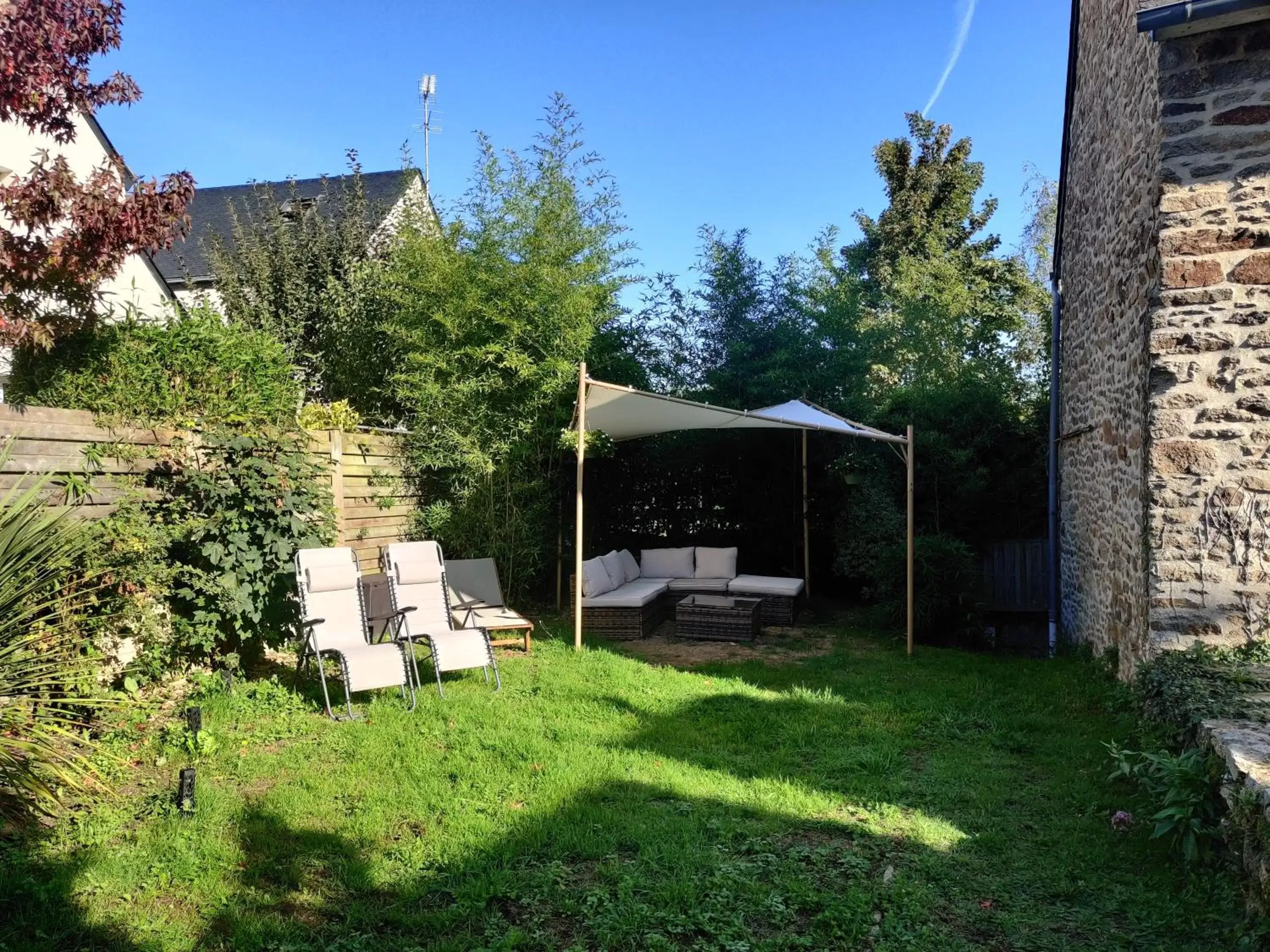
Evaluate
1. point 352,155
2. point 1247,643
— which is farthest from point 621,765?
point 352,155

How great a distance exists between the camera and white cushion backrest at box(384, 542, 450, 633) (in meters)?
5.48

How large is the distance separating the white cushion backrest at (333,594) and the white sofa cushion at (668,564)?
165 inches

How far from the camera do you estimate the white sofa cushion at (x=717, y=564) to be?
8.70 metres

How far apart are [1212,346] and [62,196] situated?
605 centimetres

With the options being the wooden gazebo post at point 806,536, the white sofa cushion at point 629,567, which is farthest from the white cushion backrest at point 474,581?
the wooden gazebo post at point 806,536

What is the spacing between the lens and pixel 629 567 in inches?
335

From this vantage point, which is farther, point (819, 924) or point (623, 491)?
point (623, 491)

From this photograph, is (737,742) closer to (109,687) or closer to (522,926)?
(522,926)

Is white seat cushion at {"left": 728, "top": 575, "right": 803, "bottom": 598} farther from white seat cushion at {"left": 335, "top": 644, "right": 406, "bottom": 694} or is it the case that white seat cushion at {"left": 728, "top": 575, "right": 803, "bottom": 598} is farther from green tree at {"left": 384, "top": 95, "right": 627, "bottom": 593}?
white seat cushion at {"left": 335, "top": 644, "right": 406, "bottom": 694}

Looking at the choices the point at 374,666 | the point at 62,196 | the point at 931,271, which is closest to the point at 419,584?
the point at 374,666

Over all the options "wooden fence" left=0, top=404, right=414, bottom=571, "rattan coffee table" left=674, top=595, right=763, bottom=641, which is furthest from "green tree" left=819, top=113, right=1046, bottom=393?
"wooden fence" left=0, top=404, right=414, bottom=571

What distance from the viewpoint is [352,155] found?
10.9 m

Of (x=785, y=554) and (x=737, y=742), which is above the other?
(x=785, y=554)

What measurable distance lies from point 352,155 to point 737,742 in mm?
9981
